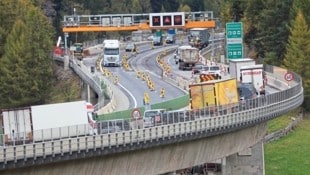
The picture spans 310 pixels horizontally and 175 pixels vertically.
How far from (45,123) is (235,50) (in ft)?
129

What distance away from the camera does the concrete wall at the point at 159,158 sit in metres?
47.9

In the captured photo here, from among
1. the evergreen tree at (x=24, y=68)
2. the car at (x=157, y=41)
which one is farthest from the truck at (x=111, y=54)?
the car at (x=157, y=41)

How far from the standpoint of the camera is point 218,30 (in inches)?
6471

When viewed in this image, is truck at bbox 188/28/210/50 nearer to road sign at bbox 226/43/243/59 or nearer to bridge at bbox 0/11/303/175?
road sign at bbox 226/43/243/59

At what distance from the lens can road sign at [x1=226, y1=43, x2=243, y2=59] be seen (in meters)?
84.5

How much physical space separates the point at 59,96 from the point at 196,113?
47.1m

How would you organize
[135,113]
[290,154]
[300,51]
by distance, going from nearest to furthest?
[135,113] → [290,154] → [300,51]

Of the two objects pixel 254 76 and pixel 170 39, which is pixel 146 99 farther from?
pixel 170 39

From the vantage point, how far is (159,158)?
54.2 metres

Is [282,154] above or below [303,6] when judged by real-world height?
below

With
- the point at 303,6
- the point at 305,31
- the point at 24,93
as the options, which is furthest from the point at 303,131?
the point at 24,93

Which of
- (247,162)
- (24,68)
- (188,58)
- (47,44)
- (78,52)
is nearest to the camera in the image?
(247,162)

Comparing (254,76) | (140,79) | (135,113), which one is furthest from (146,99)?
(140,79)

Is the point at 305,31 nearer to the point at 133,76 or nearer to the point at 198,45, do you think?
the point at 133,76
